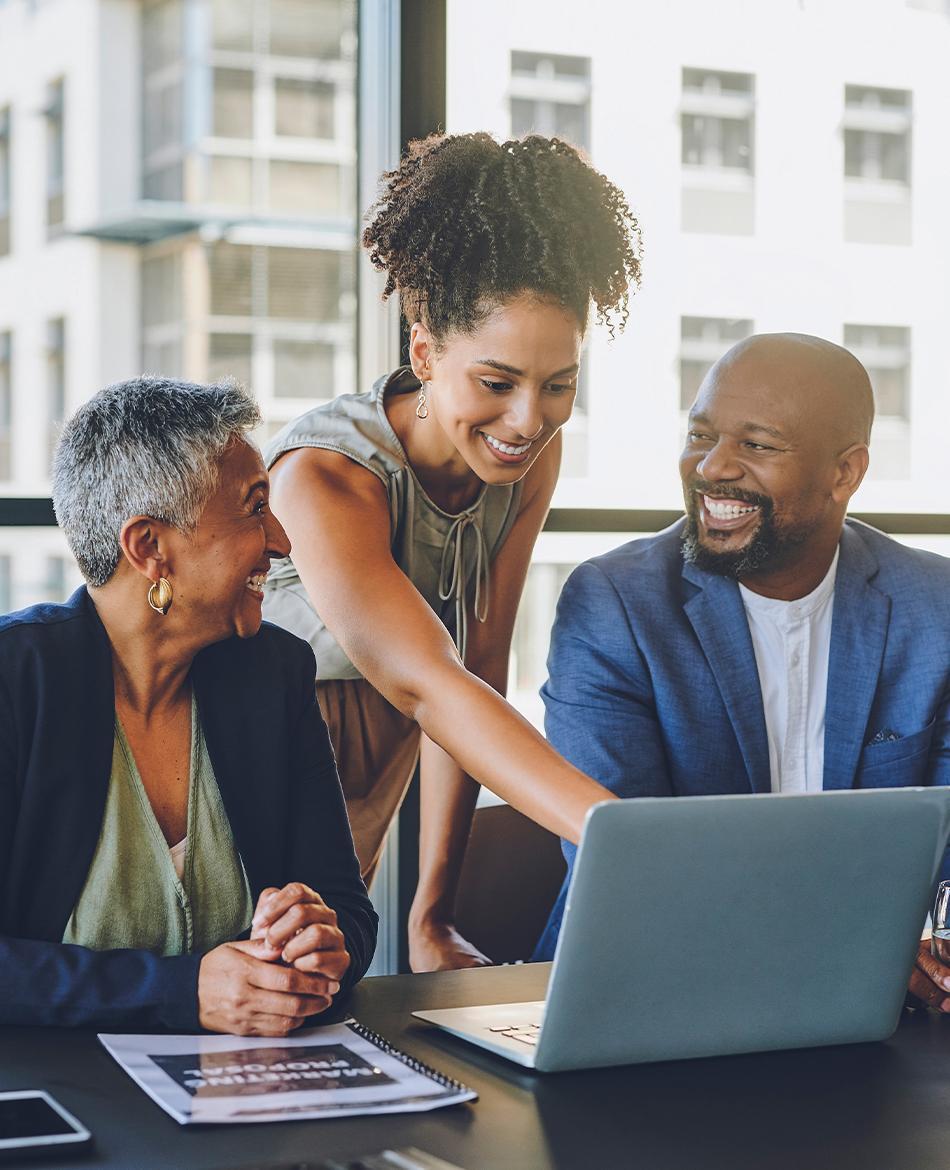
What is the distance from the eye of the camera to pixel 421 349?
1965 mm

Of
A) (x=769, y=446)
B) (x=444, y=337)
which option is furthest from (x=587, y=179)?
(x=769, y=446)

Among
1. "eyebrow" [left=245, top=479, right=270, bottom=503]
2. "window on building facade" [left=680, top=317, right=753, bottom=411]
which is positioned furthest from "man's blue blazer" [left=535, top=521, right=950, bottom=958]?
"window on building facade" [left=680, top=317, right=753, bottom=411]

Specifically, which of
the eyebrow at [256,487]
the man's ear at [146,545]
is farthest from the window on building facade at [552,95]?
Answer: the man's ear at [146,545]

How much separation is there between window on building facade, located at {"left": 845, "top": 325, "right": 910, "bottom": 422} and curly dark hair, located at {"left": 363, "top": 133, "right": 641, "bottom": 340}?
1811 mm

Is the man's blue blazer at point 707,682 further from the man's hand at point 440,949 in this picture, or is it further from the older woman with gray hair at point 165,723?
the older woman with gray hair at point 165,723

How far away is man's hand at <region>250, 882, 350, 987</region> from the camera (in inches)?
55.5

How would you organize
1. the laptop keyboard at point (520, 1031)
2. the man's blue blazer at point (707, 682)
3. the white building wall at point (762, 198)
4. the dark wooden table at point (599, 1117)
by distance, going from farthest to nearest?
the white building wall at point (762, 198) < the man's blue blazer at point (707, 682) < the laptop keyboard at point (520, 1031) < the dark wooden table at point (599, 1117)

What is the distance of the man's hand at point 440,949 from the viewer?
2094 millimetres

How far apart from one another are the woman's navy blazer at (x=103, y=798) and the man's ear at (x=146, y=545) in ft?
0.27

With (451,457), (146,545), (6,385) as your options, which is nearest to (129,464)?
(146,545)

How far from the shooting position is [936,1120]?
1.20m

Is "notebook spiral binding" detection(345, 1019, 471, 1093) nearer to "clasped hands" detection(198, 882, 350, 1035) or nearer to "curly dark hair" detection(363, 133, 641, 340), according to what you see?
"clasped hands" detection(198, 882, 350, 1035)

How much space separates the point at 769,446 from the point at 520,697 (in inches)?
46.4

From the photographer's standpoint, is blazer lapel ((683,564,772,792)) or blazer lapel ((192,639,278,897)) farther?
blazer lapel ((683,564,772,792))
